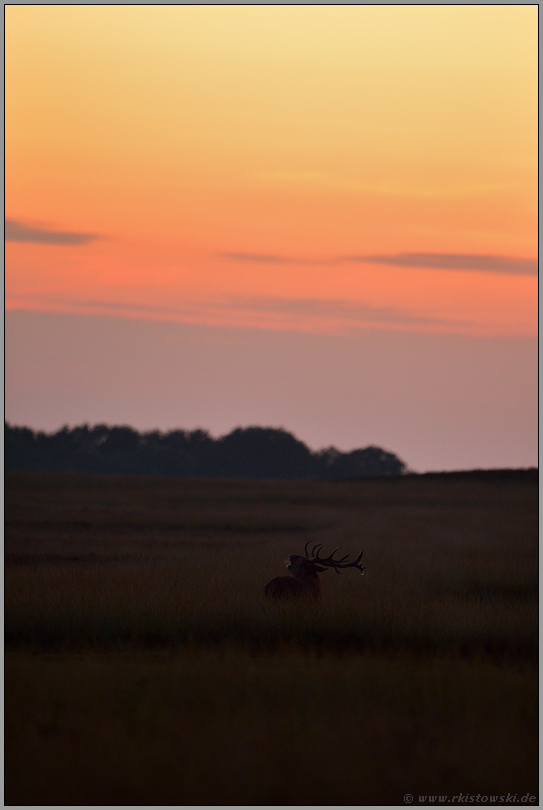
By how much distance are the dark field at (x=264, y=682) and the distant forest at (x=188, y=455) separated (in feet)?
205

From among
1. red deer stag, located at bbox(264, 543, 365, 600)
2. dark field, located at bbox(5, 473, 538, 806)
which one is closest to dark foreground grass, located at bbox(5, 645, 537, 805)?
dark field, located at bbox(5, 473, 538, 806)

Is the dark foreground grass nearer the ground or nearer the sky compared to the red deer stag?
nearer the ground

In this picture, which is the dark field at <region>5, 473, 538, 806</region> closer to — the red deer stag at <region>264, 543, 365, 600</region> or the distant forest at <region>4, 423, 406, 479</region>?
the red deer stag at <region>264, 543, 365, 600</region>

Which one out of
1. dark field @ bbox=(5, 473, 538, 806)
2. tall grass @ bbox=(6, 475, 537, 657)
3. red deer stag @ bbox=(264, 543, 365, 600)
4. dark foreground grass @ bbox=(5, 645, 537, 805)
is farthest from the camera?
red deer stag @ bbox=(264, 543, 365, 600)

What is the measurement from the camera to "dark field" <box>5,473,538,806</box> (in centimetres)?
687

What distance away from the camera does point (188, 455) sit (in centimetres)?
9206

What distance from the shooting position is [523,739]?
7.68m

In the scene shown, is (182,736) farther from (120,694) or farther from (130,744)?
(120,694)

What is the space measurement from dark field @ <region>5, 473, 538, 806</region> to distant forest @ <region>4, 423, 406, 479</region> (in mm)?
62356

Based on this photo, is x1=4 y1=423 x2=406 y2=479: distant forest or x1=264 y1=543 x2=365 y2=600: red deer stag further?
x1=4 y1=423 x2=406 y2=479: distant forest

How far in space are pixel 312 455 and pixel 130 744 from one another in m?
92.0

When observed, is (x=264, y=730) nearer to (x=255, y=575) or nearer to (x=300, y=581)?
(x=300, y=581)

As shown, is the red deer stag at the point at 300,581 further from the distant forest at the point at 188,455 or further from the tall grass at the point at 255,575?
the distant forest at the point at 188,455

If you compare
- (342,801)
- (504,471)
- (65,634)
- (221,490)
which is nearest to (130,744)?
(342,801)
